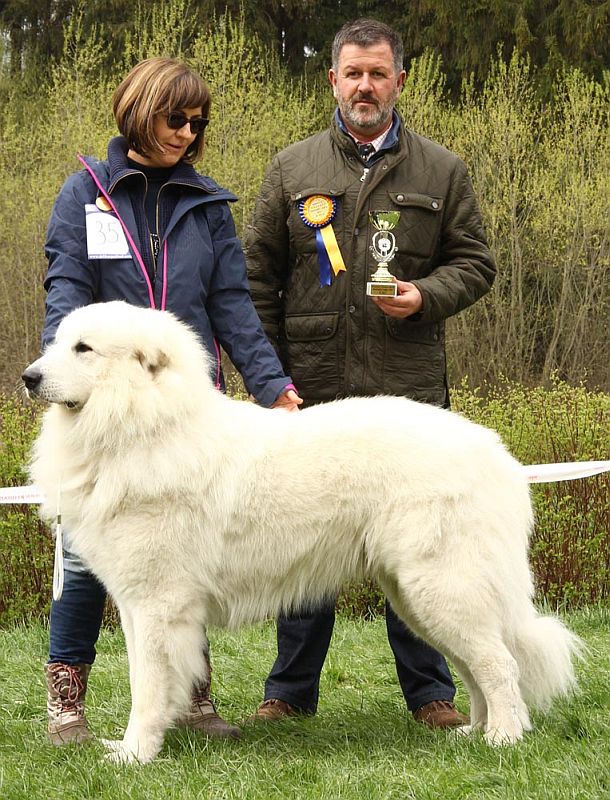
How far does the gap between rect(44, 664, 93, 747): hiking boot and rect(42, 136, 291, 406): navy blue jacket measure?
4.13 ft

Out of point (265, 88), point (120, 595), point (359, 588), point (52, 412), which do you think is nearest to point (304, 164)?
point (52, 412)

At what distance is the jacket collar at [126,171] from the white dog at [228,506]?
59 centimetres

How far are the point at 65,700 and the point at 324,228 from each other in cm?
217

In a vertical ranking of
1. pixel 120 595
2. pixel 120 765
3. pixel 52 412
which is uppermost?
pixel 52 412

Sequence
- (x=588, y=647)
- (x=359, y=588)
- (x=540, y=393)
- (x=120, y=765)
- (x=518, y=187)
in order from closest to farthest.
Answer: (x=120, y=765) → (x=588, y=647) → (x=359, y=588) → (x=540, y=393) → (x=518, y=187)

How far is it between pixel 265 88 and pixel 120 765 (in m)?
15.3

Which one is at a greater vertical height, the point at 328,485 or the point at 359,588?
the point at 328,485

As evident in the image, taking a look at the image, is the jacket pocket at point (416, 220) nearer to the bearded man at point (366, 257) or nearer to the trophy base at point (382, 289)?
the bearded man at point (366, 257)

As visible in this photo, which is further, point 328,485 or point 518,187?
point 518,187

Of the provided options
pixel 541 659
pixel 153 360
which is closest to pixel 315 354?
pixel 153 360

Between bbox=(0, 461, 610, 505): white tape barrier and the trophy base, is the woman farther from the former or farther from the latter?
bbox=(0, 461, 610, 505): white tape barrier

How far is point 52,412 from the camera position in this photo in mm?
3559

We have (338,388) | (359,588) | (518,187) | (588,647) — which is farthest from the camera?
(518,187)

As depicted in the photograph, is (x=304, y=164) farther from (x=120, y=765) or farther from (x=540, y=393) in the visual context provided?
(x=540, y=393)
